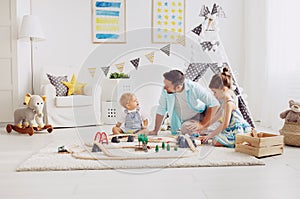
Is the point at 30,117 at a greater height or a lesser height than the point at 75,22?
lesser

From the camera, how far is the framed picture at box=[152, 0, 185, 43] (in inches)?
176

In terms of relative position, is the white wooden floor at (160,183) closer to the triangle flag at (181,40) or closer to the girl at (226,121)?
the girl at (226,121)

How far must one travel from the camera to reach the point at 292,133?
2.56m

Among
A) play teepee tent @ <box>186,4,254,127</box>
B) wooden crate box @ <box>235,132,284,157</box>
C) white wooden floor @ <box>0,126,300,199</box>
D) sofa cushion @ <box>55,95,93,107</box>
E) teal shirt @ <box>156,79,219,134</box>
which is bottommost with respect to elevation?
white wooden floor @ <box>0,126,300,199</box>

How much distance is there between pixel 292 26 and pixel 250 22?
1.02 meters

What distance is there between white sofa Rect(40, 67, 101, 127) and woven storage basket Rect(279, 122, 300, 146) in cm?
184

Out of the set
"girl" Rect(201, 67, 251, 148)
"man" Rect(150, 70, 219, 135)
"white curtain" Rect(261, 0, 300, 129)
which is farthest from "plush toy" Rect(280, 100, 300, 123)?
"white curtain" Rect(261, 0, 300, 129)

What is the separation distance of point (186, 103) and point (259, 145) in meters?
0.72

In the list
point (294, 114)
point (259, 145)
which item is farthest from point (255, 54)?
point (259, 145)

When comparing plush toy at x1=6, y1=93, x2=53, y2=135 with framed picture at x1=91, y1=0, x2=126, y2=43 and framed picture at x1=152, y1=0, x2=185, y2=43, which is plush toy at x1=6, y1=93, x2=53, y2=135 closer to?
framed picture at x1=91, y1=0, x2=126, y2=43

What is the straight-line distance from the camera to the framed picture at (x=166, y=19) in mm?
4461

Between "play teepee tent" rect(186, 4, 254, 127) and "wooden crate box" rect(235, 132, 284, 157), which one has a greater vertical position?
"play teepee tent" rect(186, 4, 254, 127)

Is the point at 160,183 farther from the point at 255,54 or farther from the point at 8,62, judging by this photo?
the point at 255,54

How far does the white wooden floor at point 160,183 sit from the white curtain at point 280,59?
59.3 inches
